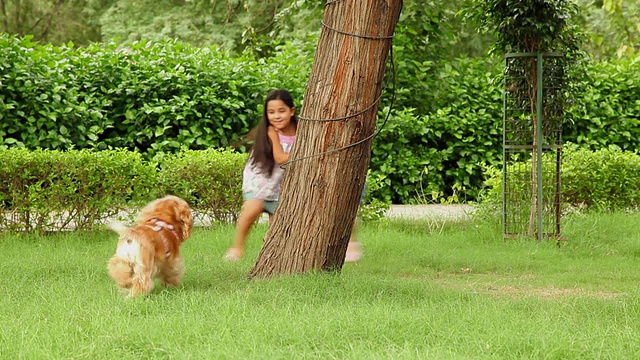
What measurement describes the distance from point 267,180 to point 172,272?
1.76 metres

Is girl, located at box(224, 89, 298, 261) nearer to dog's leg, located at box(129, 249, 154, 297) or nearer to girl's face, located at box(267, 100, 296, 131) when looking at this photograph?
girl's face, located at box(267, 100, 296, 131)

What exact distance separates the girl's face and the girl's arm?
0.06 m

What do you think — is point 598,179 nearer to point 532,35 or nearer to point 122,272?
point 532,35

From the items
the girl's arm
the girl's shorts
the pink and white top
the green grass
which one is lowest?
the green grass

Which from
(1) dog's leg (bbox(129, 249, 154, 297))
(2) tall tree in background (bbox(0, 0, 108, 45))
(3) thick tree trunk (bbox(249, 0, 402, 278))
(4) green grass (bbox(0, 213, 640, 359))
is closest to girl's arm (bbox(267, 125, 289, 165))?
(4) green grass (bbox(0, 213, 640, 359))

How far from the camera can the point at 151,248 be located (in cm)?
572

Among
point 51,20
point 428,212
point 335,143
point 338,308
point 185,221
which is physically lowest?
point 428,212

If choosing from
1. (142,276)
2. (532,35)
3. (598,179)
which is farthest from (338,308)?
(598,179)

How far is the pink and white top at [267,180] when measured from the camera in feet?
24.8

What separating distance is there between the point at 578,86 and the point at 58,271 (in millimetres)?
6125

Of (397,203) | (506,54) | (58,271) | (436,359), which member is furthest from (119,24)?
(436,359)

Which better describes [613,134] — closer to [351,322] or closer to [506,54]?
[506,54]

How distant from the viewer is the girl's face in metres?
7.51

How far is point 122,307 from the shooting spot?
5359mm
